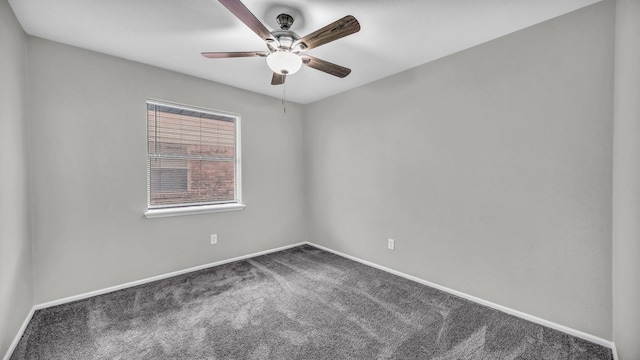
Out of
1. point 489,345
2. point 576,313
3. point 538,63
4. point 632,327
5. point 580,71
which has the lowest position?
point 489,345

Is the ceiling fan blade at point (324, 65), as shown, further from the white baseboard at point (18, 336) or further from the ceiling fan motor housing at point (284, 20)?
the white baseboard at point (18, 336)

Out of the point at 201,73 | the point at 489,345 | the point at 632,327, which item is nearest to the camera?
the point at 632,327

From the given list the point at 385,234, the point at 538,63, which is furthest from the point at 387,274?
the point at 538,63

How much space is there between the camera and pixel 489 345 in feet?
5.82

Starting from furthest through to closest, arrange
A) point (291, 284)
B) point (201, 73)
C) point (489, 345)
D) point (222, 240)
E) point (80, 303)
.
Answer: point (222, 240) → point (201, 73) → point (291, 284) → point (80, 303) → point (489, 345)

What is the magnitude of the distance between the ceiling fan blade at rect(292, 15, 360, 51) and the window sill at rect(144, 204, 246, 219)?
87.6 inches

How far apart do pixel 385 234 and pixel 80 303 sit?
10.3 ft

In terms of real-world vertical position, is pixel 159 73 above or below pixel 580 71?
above

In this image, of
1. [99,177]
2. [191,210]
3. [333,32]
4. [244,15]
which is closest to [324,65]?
[333,32]

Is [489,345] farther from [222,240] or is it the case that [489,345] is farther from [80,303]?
[80,303]

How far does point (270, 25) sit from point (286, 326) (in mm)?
2388

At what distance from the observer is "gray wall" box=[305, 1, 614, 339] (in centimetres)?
177

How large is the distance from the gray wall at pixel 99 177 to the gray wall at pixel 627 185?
11.6 ft

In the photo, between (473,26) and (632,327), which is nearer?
(632,327)
